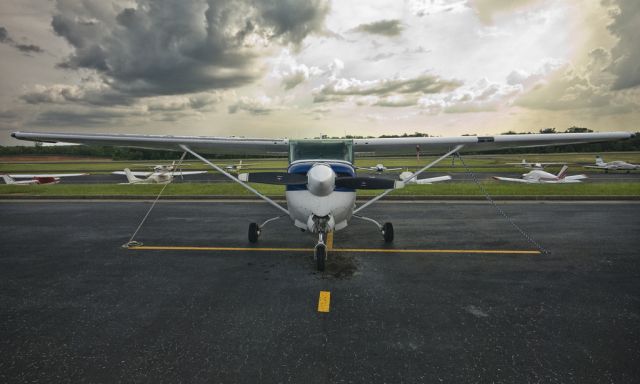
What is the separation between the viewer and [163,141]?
7199 millimetres

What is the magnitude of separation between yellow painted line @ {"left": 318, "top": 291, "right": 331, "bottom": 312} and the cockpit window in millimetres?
2965

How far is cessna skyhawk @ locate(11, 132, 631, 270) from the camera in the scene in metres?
5.64

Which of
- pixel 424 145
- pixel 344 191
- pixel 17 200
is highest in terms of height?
pixel 424 145

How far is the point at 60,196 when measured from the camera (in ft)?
46.7

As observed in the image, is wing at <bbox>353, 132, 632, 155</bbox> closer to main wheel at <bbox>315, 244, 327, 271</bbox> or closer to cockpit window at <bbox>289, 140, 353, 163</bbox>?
cockpit window at <bbox>289, 140, 353, 163</bbox>

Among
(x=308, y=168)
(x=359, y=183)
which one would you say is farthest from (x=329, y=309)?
(x=308, y=168)

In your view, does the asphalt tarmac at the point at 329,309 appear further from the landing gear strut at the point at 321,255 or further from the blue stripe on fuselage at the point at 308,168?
the blue stripe on fuselage at the point at 308,168

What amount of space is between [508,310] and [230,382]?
3649 mm

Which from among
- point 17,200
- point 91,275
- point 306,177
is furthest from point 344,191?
point 17,200

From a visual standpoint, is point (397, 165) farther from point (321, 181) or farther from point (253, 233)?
point (321, 181)

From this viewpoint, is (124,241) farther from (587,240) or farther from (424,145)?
(587,240)

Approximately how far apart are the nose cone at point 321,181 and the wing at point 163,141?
222cm

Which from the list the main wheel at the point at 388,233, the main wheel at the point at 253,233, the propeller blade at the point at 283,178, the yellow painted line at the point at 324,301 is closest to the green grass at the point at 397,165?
the main wheel at the point at 388,233

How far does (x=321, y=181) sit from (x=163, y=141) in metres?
4.28
